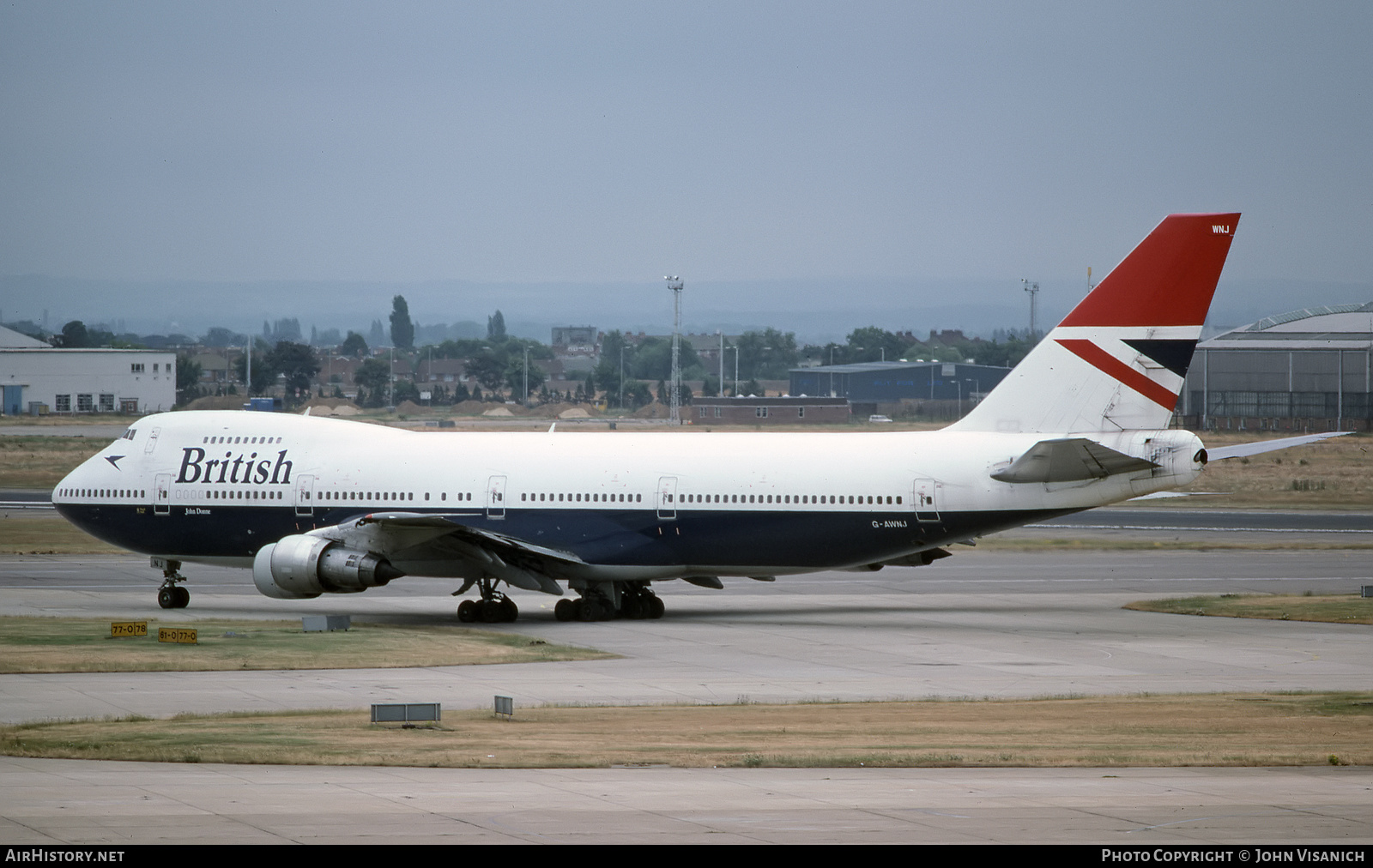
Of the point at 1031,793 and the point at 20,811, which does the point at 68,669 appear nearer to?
the point at 20,811

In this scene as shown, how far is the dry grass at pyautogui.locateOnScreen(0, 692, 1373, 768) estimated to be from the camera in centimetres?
1911

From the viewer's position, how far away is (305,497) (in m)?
37.2

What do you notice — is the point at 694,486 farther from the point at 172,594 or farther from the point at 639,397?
the point at 639,397

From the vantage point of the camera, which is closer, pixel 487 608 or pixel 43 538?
pixel 487 608

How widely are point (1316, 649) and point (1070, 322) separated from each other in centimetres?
852

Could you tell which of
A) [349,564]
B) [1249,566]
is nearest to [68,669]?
[349,564]

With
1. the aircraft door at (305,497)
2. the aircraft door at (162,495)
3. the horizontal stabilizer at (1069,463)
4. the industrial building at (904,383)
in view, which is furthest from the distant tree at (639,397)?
the horizontal stabilizer at (1069,463)

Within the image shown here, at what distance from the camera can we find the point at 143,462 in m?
38.7

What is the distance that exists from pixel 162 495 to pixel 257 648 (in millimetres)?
9871

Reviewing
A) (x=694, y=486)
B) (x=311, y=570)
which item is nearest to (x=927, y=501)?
(x=694, y=486)

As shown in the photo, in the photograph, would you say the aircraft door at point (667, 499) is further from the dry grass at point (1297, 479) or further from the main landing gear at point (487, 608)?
the dry grass at point (1297, 479)

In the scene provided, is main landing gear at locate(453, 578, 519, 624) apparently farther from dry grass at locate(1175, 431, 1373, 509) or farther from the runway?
dry grass at locate(1175, 431, 1373, 509)

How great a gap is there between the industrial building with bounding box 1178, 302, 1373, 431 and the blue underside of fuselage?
88952mm

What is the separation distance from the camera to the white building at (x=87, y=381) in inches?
5266
